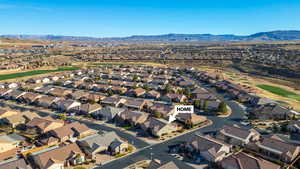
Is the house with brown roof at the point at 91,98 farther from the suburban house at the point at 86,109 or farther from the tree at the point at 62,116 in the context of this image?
the tree at the point at 62,116

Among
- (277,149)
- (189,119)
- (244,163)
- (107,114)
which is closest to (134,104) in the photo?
(107,114)

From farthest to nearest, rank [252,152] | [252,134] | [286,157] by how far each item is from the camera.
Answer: [252,134] < [252,152] < [286,157]

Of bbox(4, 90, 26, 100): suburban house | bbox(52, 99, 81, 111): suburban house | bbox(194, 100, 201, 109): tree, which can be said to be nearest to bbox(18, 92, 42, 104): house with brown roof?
bbox(4, 90, 26, 100): suburban house

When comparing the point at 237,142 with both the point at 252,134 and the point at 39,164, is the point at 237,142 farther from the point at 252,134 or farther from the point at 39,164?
the point at 39,164

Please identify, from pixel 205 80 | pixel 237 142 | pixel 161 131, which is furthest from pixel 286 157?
pixel 205 80

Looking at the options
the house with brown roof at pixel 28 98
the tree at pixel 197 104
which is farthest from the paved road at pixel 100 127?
the tree at pixel 197 104
